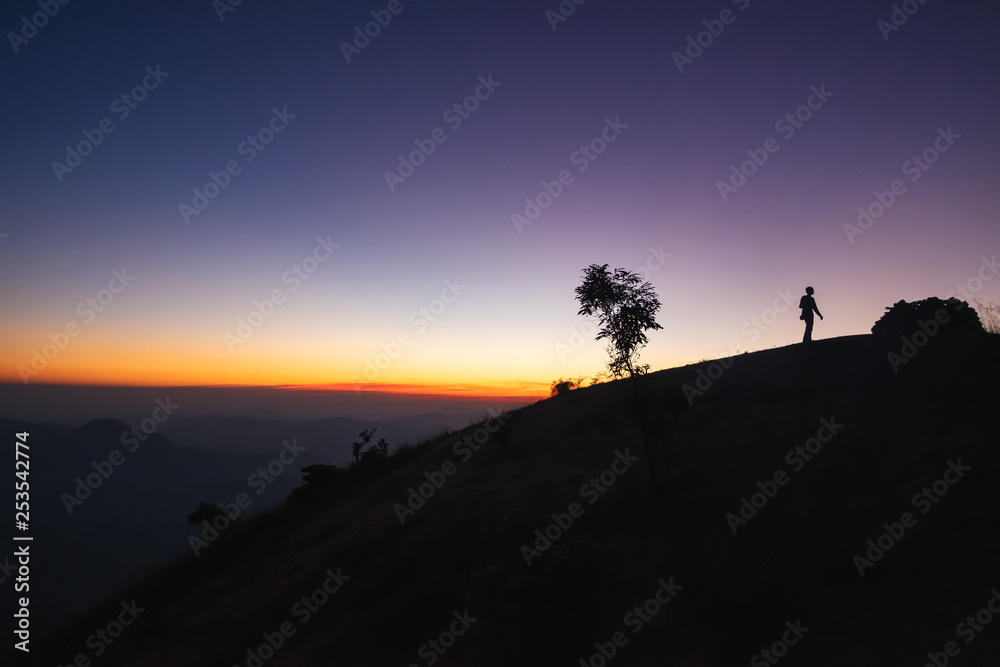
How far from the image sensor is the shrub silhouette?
1638cm

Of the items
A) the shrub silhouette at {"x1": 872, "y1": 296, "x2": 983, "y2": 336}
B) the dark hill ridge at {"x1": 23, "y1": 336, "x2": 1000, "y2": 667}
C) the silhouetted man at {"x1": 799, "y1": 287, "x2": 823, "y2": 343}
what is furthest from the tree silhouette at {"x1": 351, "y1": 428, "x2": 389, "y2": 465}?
the shrub silhouette at {"x1": 872, "y1": 296, "x2": 983, "y2": 336}

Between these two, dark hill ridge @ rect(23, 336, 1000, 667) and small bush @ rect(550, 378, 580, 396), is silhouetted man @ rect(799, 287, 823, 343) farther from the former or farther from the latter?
small bush @ rect(550, 378, 580, 396)

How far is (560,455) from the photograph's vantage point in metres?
15.3

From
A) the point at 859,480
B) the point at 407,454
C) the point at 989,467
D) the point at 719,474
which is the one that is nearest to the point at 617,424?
the point at 719,474

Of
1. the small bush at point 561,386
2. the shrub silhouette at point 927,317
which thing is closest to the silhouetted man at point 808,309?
the shrub silhouette at point 927,317

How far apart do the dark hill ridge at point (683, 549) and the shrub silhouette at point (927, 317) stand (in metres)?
1.09

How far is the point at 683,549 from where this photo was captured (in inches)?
366

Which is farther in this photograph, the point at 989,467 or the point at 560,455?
the point at 560,455

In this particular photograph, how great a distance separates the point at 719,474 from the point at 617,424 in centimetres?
481

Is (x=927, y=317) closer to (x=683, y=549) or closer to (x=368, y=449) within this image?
(x=683, y=549)

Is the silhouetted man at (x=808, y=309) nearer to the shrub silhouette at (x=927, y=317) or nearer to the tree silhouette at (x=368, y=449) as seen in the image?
the shrub silhouette at (x=927, y=317)

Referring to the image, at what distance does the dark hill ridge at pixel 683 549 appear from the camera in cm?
754

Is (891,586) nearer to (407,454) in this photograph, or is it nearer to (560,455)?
(560,455)

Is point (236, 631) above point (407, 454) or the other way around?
the other way around
